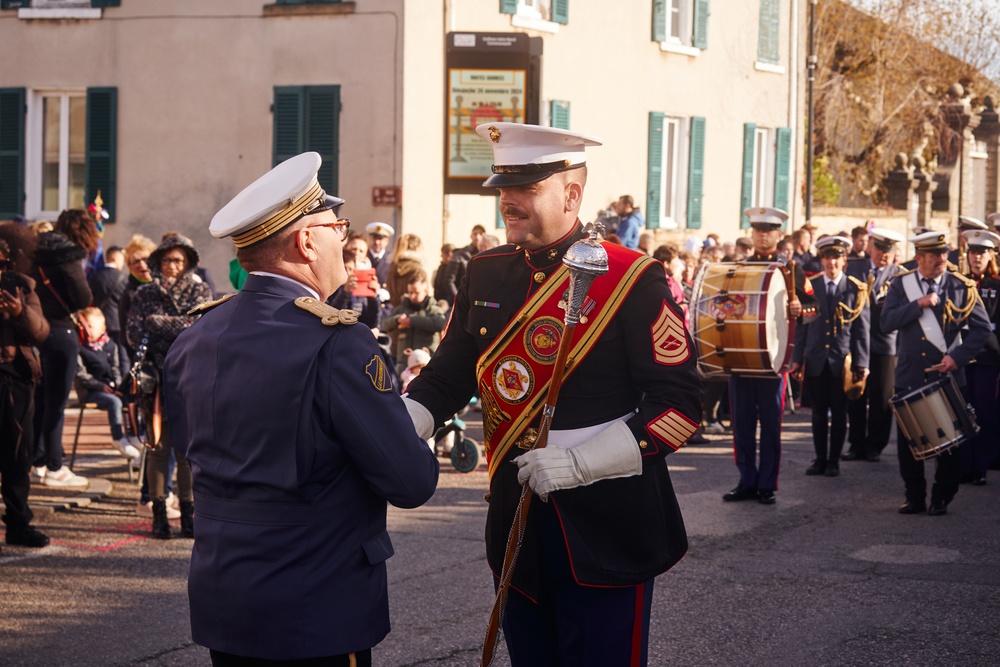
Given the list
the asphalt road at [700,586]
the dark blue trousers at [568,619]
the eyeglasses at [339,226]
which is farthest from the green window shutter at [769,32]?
the eyeglasses at [339,226]

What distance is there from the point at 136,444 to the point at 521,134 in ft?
25.1

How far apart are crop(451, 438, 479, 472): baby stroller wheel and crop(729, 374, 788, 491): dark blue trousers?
212cm

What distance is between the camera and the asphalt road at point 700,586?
6.26 meters

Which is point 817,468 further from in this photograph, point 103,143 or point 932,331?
point 103,143

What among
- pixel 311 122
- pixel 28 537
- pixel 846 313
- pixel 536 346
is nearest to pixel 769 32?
pixel 311 122

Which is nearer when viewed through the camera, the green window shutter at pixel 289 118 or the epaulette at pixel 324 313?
the epaulette at pixel 324 313

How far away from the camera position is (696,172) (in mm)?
24859

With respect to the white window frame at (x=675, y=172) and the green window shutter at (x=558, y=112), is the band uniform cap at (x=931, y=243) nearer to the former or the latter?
the green window shutter at (x=558, y=112)

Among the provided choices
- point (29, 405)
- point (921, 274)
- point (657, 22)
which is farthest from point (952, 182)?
point (29, 405)

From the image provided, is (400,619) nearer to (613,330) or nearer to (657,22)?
(613,330)

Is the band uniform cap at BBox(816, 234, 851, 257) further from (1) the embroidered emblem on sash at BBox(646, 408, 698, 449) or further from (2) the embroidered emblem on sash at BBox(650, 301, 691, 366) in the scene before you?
(1) the embroidered emblem on sash at BBox(646, 408, 698, 449)

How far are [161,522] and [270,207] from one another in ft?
18.5

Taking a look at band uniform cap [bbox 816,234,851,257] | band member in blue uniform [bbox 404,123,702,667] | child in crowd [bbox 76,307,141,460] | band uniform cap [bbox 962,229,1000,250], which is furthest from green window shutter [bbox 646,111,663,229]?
band member in blue uniform [bbox 404,123,702,667]

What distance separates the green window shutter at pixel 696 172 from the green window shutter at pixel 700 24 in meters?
1.32
